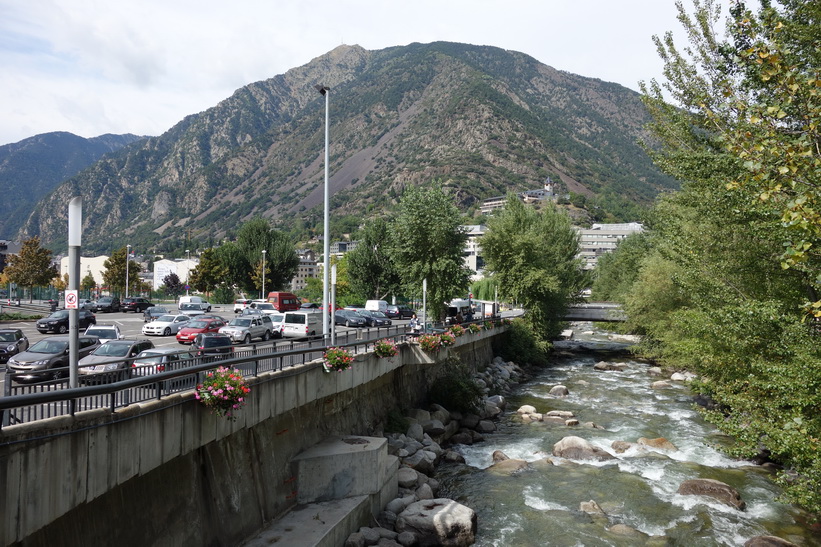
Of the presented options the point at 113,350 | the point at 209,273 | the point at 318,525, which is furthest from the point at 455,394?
the point at 209,273

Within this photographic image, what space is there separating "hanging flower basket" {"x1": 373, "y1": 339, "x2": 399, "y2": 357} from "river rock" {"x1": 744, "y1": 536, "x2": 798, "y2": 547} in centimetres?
1263

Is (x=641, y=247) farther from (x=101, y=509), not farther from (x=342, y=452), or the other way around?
(x=101, y=509)

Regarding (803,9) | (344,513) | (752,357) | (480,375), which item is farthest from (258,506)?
(480,375)

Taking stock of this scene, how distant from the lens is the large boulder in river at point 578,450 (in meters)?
22.0

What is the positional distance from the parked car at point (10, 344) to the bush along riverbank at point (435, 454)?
50.1 feet

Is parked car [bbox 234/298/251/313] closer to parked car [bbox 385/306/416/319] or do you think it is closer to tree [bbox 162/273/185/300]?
parked car [bbox 385/306/416/319]

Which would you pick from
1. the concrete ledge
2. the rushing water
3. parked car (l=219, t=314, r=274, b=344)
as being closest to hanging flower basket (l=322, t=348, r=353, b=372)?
the concrete ledge

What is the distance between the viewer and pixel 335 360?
17.2m

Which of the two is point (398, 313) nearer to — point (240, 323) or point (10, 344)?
point (240, 323)

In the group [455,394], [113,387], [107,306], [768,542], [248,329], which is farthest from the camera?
[107,306]

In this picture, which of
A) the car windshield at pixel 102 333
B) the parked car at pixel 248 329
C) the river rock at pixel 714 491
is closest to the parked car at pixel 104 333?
the car windshield at pixel 102 333

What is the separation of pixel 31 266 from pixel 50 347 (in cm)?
5424

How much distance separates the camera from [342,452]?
1534cm

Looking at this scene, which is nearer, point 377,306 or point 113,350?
point 113,350
